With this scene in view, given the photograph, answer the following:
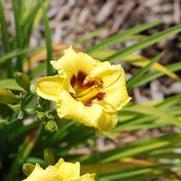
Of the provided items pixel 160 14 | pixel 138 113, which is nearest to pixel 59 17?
pixel 160 14

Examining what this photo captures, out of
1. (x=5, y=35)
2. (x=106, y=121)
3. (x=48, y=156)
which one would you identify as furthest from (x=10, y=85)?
(x=106, y=121)

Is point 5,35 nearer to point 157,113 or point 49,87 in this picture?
point 157,113

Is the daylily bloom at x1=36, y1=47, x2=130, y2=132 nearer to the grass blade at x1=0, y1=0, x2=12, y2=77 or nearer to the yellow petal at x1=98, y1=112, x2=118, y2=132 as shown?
the yellow petal at x1=98, y1=112, x2=118, y2=132

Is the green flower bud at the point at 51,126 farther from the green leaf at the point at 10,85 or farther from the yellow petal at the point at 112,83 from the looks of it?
the green leaf at the point at 10,85

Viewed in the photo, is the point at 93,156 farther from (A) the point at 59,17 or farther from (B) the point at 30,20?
(A) the point at 59,17

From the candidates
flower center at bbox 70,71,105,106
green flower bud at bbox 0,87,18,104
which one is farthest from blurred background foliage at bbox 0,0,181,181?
flower center at bbox 70,71,105,106

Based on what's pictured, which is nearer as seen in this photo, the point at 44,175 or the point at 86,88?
the point at 44,175

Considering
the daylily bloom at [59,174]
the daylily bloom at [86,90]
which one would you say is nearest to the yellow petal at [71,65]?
the daylily bloom at [86,90]
